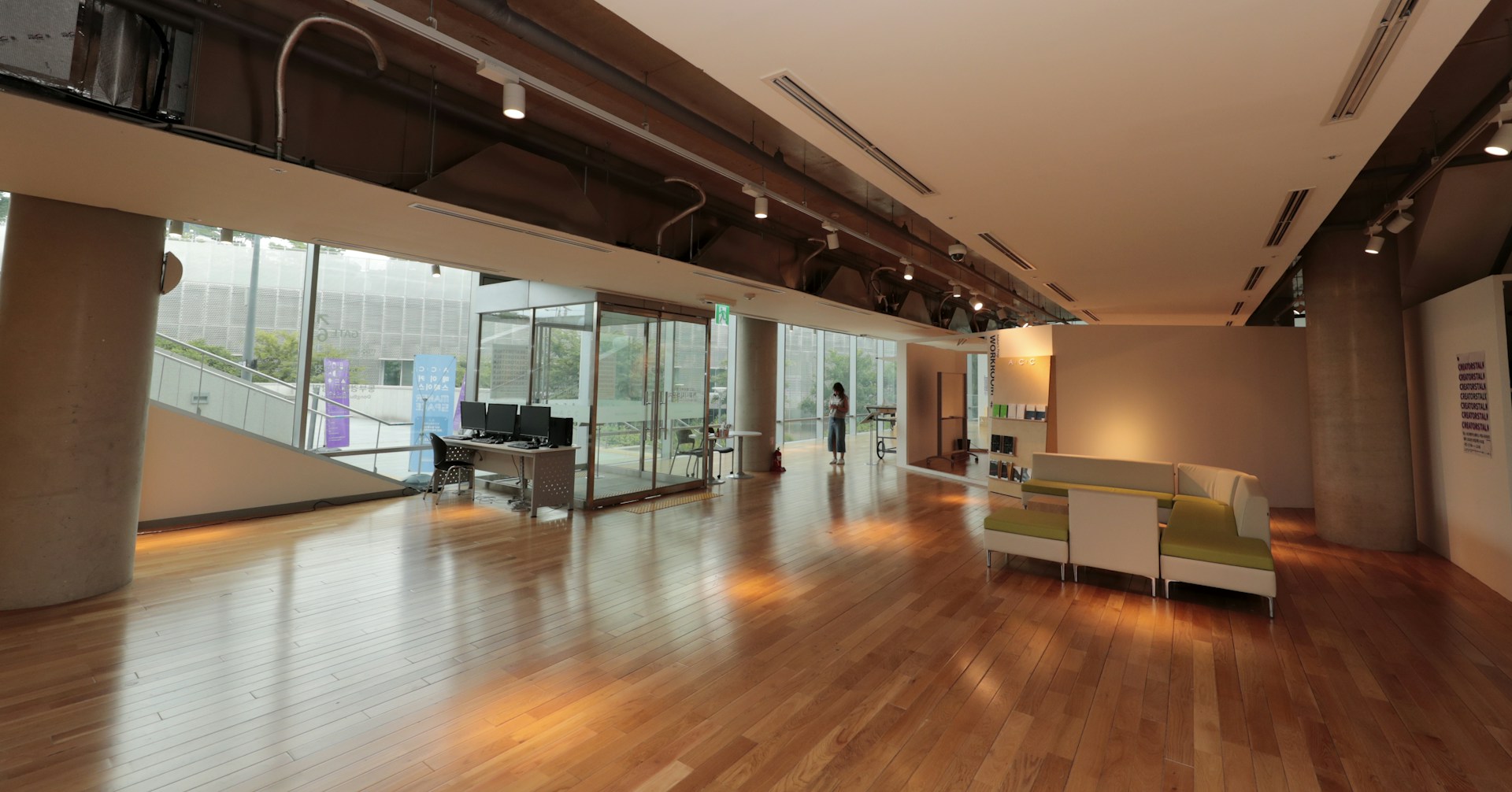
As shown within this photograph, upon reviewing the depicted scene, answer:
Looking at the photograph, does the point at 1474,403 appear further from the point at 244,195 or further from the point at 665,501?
the point at 244,195

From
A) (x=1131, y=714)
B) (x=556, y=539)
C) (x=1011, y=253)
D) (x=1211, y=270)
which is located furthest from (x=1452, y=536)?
(x=556, y=539)

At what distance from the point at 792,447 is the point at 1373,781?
14229 millimetres

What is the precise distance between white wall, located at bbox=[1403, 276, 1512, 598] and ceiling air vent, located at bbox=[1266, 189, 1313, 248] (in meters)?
1.86

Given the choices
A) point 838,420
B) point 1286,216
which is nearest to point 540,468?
point 838,420

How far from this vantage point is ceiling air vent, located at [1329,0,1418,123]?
2320mm

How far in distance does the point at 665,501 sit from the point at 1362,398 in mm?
9078

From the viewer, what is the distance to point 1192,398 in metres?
9.17

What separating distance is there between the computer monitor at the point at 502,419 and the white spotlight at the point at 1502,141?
977cm

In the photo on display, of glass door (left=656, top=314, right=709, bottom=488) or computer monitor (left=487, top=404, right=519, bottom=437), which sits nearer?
computer monitor (left=487, top=404, right=519, bottom=437)

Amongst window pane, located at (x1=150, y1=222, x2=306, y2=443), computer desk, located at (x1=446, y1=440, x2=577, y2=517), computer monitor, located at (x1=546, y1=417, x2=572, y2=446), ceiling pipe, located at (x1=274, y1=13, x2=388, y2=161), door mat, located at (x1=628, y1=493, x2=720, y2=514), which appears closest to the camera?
ceiling pipe, located at (x1=274, y1=13, x2=388, y2=161)

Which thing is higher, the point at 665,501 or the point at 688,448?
the point at 688,448

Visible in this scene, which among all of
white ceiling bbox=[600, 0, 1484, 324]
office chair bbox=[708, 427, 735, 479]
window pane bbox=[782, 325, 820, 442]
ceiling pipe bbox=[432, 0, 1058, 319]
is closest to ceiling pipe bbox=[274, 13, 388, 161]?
Answer: ceiling pipe bbox=[432, 0, 1058, 319]

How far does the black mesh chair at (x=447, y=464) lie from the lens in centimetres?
841

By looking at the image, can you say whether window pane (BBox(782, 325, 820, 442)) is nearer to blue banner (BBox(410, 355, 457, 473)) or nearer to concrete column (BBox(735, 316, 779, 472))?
concrete column (BBox(735, 316, 779, 472))
